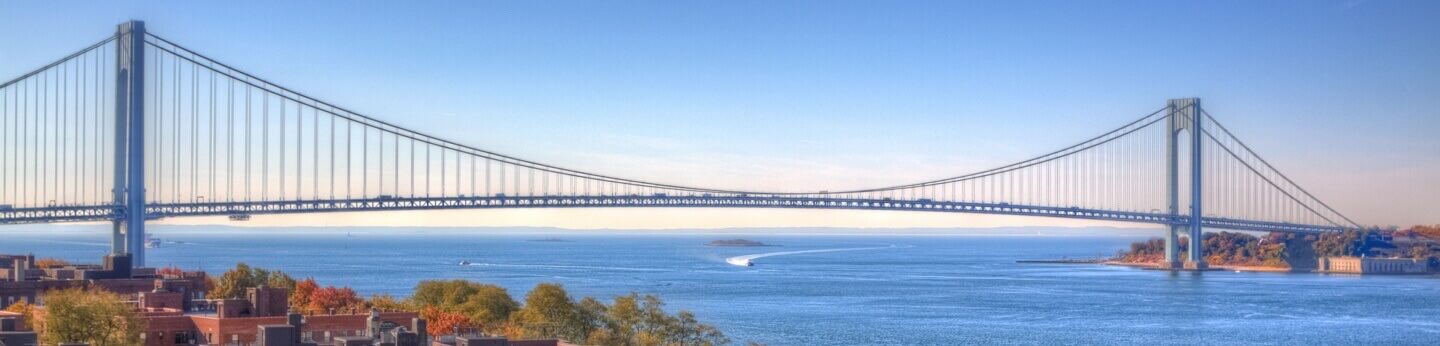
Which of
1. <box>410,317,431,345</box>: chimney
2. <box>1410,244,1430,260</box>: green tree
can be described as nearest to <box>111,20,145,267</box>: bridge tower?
<box>410,317,431,345</box>: chimney

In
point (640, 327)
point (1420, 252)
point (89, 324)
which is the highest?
point (89, 324)

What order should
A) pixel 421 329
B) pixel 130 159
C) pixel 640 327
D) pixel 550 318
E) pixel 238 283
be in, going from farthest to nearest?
pixel 130 159 < pixel 238 283 < pixel 550 318 < pixel 640 327 < pixel 421 329

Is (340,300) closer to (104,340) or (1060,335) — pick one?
(104,340)

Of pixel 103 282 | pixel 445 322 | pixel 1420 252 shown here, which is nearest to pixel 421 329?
pixel 445 322

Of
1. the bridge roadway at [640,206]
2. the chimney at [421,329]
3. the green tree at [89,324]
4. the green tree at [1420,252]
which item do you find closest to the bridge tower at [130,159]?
the bridge roadway at [640,206]

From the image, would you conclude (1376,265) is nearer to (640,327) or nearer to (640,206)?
(640,206)

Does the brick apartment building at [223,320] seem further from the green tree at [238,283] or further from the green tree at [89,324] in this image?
the green tree at [238,283]
